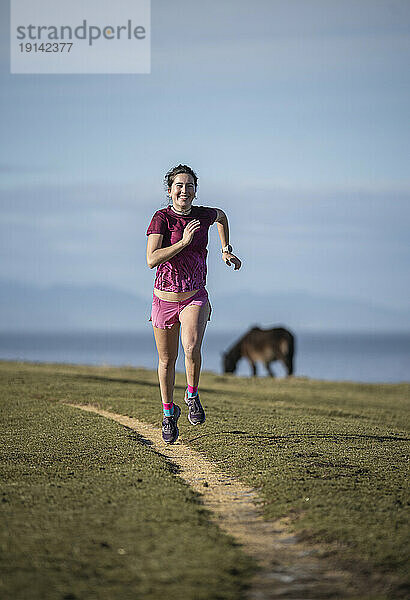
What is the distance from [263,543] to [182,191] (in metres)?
4.85

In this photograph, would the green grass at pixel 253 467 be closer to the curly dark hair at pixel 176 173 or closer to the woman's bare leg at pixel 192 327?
the woman's bare leg at pixel 192 327

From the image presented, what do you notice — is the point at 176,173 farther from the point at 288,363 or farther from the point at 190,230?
the point at 288,363

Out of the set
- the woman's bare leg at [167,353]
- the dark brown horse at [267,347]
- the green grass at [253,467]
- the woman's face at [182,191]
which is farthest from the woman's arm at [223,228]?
the dark brown horse at [267,347]

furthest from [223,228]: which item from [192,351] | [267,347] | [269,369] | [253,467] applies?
[267,347]

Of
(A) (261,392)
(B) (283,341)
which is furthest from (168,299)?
(B) (283,341)

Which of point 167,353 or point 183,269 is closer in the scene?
point 183,269

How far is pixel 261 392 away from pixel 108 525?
58.5 feet

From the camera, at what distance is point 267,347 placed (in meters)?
36.8

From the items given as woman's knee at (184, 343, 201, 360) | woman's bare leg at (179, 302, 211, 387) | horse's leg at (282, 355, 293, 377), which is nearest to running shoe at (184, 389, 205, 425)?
woman's bare leg at (179, 302, 211, 387)

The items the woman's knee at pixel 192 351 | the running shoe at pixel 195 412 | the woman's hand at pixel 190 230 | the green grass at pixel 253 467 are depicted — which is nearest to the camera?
the green grass at pixel 253 467

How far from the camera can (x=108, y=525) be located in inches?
264

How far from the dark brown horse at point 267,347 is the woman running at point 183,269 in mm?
25912

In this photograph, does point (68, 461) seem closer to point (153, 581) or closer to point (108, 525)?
point (108, 525)

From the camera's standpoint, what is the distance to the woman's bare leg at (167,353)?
991cm
